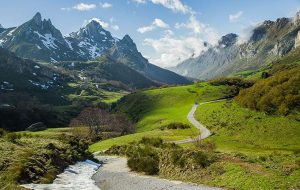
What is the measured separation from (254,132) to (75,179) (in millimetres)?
46616

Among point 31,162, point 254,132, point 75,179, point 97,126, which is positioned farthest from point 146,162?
point 97,126

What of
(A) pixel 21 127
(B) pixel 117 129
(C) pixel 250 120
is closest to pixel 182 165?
(C) pixel 250 120

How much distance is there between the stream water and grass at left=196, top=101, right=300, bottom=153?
23.1 m

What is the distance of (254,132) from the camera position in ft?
258

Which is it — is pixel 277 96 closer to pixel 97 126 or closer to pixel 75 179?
pixel 97 126

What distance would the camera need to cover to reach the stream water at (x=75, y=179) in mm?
35812

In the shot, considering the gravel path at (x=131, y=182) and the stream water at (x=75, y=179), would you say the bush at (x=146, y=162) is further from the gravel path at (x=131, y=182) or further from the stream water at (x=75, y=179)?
the stream water at (x=75, y=179)

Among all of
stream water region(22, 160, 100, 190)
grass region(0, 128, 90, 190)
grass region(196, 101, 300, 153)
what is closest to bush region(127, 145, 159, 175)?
stream water region(22, 160, 100, 190)

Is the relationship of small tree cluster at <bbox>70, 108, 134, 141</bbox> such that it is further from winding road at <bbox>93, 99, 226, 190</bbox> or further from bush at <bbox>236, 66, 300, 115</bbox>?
winding road at <bbox>93, 99, 226, 190</bbox>

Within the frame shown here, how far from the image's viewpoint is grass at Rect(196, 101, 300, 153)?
69.9m

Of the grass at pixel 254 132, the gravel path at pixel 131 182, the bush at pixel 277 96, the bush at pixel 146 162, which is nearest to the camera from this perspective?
the gravel path at pixel 131 182

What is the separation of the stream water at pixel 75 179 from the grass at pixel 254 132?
23095 mm

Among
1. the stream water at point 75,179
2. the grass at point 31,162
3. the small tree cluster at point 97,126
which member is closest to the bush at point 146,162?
the stream water at point 75,179

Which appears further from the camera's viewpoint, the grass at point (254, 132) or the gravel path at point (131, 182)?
the grass at point (254, 132)
